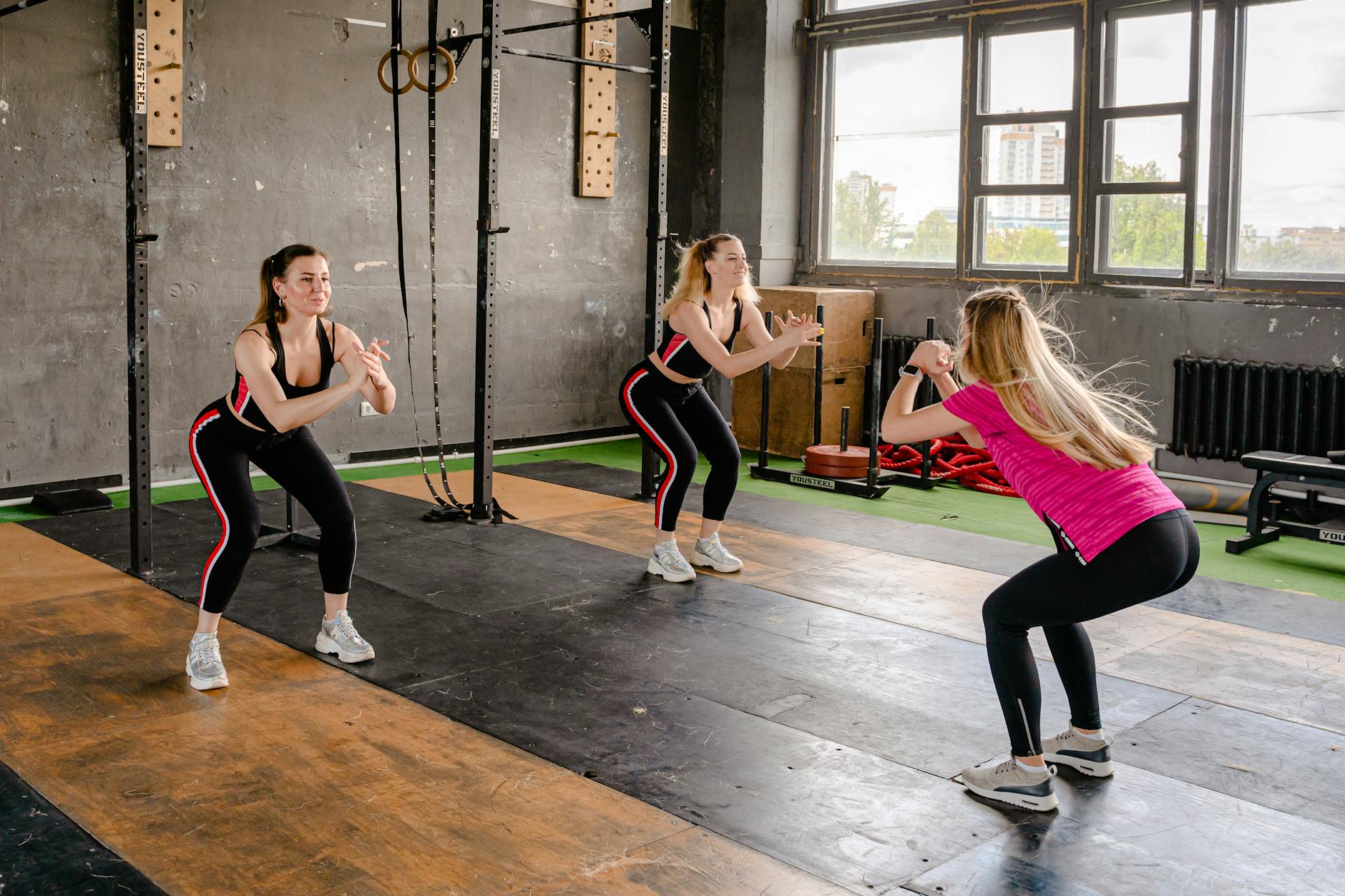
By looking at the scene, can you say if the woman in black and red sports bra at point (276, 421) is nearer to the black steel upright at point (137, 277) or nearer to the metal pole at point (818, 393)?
the black steel upright at point (137, 277)

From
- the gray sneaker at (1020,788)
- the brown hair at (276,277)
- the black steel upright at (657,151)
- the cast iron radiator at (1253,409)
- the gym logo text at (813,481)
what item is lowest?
the gray sneaker at (1020,788)

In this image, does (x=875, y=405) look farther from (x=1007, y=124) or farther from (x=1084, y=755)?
(x=1084, y=755)

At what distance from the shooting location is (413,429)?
778 centimetres

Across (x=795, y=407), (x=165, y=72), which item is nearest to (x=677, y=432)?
(x=795, y=407)

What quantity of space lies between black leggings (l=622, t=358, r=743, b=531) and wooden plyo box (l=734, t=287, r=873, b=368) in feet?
9.15

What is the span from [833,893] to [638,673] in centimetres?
141

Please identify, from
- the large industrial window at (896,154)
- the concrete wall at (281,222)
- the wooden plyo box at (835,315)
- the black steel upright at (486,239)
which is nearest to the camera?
the black steel upright at (486,239)

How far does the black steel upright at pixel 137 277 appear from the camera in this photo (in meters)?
4.61

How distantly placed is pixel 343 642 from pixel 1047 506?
2.19 meters

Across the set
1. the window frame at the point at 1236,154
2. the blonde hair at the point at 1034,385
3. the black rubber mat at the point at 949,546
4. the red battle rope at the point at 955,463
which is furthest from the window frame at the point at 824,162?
the blonde hair at the point at 1034,385

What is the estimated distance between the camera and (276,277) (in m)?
3.55

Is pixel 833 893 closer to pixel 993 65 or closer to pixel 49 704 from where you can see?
pixel 49 704

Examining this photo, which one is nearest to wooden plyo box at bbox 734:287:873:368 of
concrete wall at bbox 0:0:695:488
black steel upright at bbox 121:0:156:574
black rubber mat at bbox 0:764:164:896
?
concrete wall at bbox 0:0:695:488

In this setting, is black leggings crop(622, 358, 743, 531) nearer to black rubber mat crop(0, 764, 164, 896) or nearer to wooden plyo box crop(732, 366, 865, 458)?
black rubber mat crop(0, 764, 164, 896)
